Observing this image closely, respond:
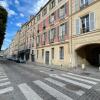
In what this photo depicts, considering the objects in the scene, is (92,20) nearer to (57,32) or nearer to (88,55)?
(88,55)

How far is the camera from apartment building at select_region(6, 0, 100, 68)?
60.0 feet

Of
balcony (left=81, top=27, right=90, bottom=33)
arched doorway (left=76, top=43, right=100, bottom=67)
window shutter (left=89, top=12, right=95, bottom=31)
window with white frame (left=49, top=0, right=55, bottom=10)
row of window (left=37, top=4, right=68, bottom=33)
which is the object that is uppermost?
window with white frame (left=49, top=0, right=55, bottom=10)

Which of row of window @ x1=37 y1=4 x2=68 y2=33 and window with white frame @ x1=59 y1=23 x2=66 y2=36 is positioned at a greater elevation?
row of window @ x1=37 y1=4 x2=68 y2=33

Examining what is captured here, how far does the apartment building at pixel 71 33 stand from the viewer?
18280mm

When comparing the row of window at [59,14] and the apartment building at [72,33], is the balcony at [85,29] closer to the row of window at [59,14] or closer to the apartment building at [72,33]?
the apartment building at [72,33]

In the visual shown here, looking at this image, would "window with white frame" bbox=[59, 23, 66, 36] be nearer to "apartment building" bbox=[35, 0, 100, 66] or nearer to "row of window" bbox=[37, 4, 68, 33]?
"apartment building" bbox=[35, 0, 100, 66]

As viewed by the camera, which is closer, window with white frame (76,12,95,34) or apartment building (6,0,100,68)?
window with white frame (76,12,95,34)

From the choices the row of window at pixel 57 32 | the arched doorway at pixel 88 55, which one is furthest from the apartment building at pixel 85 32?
the row of window at pixel 57 32

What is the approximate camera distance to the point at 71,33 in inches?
874

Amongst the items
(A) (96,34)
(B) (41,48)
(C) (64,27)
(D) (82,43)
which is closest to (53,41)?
(C) (64,27)

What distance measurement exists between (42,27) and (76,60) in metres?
16.3

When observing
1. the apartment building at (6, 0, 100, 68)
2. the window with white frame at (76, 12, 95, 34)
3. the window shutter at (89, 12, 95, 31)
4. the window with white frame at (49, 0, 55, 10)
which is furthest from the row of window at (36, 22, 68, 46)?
the window shutter at (89, 12, 95, 31)

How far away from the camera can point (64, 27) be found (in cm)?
2488

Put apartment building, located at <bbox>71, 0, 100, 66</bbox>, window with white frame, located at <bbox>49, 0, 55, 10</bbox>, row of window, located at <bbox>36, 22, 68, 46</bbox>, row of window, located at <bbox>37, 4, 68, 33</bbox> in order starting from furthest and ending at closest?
window with white frame, located at <bbox>49, 0, 55, 10</bbox> < row of window, located at <bbox>37, 4, 68, 33</bbox> < row of window, located at <bbox>36, 22, 68, 46</bbox> < apartment building, located at <bbox>71, 0, 100, 66</bbox>
